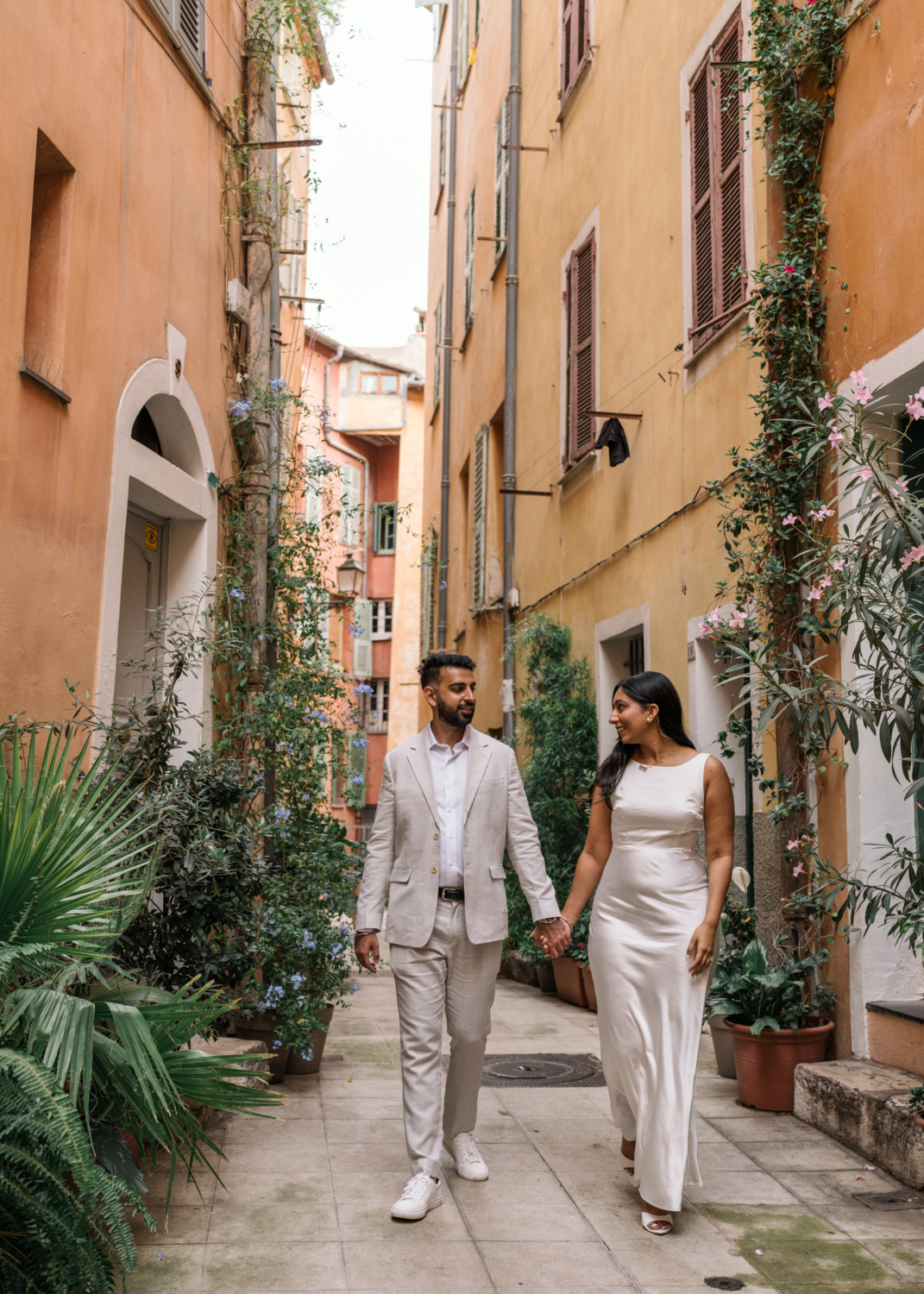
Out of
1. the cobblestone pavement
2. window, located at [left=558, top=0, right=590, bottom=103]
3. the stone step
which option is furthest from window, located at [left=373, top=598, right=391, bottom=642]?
the stone step

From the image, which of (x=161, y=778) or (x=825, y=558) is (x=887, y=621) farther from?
(x=161, y=778)

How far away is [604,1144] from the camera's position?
4.95 meters

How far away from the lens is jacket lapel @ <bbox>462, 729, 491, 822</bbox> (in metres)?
4.52

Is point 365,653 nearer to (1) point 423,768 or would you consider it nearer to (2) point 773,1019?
(2) point 773,1019

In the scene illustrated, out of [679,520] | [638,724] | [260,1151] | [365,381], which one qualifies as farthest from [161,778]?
[365,381]

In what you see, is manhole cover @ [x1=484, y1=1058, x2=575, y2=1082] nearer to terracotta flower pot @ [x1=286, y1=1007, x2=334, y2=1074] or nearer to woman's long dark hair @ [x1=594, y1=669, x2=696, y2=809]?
terracotta flower pot @ [x1=286, y1=1007, x2=334, y2=1074]

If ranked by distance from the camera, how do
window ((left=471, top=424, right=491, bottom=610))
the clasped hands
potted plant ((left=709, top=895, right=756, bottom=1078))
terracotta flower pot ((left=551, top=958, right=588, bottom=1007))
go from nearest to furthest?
the clasped hands, potted plant ((left=709, top=895, right=756, bottom=1078)), terracotta flower pot ((left=551, top=958, right=588, bottom=1007)), window ((left=471, top=424, right=491, bottom=610))

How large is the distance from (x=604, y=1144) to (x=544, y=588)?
6.78 m

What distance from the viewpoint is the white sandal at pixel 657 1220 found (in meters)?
3.91

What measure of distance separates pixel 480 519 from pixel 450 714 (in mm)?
9452

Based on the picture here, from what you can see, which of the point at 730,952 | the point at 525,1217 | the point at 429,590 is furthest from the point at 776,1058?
the point at 429,590

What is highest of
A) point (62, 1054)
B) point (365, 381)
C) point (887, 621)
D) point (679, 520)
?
point (365, 381)

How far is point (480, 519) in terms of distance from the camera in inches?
544

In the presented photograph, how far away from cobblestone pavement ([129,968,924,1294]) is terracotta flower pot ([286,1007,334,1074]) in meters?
0.41
